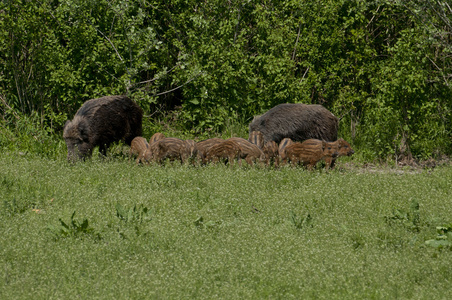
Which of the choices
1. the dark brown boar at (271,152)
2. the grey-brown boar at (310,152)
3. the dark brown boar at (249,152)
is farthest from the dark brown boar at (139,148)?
the grey-brown boar at (310,152)

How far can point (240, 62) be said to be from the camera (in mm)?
12023

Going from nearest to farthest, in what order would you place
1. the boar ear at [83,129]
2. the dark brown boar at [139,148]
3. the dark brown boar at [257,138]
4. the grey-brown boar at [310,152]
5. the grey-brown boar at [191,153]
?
the grey-brown boar at [310,152]
the grey-brown boar at [191,153]
the dark brown boar at [139,148]
the dark brown boar at [257,138]
the boar ear at [83,129]

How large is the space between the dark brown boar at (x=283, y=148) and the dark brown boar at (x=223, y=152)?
672 millimetres

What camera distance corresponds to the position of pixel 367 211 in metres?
6.82

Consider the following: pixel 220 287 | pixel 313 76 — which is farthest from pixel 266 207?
pixel 313 76

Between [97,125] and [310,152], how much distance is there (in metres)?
3.62

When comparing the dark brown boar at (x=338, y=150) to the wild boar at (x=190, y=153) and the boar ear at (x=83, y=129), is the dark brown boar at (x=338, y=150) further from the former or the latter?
the boar ear at (x=83, y=129)

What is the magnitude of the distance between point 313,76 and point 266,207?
5383 millimetres

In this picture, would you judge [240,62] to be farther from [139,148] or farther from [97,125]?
[97,125]

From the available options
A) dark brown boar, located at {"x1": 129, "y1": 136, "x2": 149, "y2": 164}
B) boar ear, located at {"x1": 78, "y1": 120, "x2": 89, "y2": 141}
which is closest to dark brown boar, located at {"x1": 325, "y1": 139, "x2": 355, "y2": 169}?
dark brown boar, located at {"x1": 129, "y1": 136, "x2": 149, "y2": 164}

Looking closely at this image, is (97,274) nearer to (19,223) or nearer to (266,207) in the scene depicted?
(19,223)

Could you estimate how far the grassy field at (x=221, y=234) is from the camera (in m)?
4.81

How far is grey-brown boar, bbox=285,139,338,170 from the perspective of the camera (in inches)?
365

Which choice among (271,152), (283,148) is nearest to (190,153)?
(271,152)
